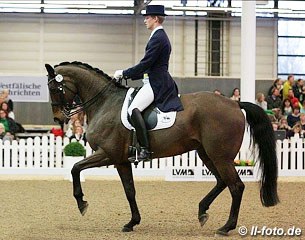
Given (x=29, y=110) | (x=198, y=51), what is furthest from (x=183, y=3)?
(x=29, y=110)

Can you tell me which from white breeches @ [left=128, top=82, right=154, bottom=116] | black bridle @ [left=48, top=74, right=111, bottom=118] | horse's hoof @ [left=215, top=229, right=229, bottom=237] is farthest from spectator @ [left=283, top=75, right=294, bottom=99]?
horse's hoof @ [left=215, top=229, right=229, bottom=237]

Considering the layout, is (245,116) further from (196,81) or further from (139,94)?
(196,81)

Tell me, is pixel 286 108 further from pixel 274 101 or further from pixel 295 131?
pixel 295 131

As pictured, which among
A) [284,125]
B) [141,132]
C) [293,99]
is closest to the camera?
[141,132]

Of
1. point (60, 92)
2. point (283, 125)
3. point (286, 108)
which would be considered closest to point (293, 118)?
point (283, 125)

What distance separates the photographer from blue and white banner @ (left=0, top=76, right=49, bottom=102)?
54.9 ft

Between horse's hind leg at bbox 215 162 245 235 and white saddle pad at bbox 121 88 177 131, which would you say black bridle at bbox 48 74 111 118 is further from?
horse's hind leg at bbox 215 162 245 235

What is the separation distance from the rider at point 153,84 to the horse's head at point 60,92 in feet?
2.16

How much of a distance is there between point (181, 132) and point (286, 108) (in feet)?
33.8

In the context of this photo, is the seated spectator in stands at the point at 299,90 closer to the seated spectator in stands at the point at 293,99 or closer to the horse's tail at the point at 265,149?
the seated spectator in stands at the point at 293,99

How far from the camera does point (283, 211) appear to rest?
28.4 feet

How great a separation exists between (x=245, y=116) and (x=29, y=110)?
12.5 meters

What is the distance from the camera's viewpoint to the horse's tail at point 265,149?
7.21 meters

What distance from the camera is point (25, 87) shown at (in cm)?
1673
